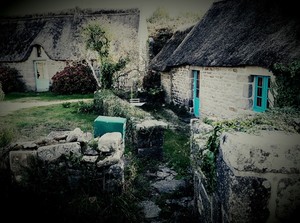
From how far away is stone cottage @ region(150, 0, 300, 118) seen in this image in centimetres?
698

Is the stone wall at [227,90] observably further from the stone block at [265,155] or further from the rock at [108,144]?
the stone block at [265,155]

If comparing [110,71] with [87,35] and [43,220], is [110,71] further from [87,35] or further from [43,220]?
[43,220]

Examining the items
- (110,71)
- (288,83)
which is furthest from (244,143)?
(110,71)

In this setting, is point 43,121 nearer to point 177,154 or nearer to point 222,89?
point 177,154

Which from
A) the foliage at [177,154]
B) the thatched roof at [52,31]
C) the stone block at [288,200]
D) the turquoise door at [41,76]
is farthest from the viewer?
the turquoise door at [41,76]

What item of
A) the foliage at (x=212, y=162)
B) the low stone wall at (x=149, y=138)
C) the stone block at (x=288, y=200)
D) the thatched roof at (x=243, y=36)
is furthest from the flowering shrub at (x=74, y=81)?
the stone block at (x=288, y=200)

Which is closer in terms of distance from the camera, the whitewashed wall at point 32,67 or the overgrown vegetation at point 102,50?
the overgrown vegetation at point 102,50

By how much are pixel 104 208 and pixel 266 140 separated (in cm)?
294

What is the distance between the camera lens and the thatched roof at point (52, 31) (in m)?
21.3

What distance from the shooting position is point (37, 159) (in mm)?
4059

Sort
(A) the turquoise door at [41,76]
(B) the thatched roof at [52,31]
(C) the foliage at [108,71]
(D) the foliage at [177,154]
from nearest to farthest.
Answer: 1. (D) the foliage at [177,154]
2. (C) the foliage at [108,71]
3. (B) the thatched roof at [52,31]
4. (A) the turquoise door at [41,76]

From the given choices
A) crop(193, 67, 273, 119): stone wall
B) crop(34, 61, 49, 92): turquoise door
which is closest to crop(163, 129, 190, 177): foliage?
crop(193, 67, 273, 119): stone wall

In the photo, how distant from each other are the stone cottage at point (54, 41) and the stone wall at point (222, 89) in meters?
9.10

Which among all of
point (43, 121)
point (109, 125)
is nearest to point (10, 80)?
point (43, 121)
